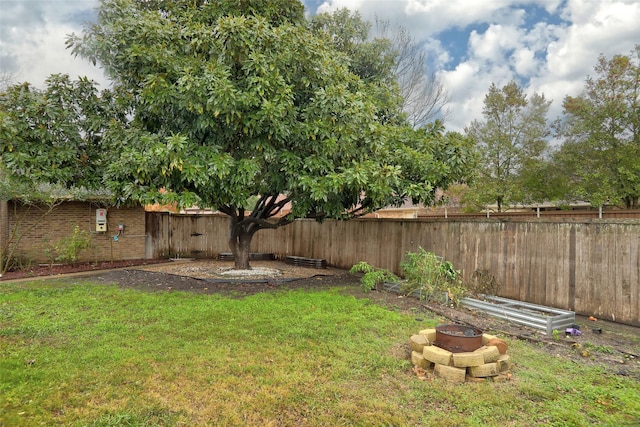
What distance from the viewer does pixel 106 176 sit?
6574 mm

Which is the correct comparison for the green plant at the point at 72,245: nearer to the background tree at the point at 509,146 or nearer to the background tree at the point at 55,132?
the background tree at the point at 55,132

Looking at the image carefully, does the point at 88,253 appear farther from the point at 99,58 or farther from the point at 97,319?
the point at 97,319

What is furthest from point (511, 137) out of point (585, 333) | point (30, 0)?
point (30, 0)

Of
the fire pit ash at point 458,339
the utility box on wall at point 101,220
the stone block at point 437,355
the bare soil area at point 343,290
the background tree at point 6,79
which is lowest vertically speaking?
the bare soil area at point 343,290

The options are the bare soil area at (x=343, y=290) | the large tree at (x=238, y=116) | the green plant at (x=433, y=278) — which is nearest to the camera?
the bare soil area at (x=343, y=290)

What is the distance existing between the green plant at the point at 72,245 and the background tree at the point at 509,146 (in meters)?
13.5

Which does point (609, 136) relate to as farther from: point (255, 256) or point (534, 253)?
point (255, 256)

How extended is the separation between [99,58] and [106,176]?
236 cm

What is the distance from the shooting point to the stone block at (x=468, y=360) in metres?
3.31

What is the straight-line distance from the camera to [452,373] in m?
3.30

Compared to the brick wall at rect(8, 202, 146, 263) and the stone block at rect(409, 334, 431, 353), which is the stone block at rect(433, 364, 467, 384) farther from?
the brick wall at rect(8, 202, 146, 263)

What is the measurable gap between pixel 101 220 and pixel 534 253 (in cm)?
1115

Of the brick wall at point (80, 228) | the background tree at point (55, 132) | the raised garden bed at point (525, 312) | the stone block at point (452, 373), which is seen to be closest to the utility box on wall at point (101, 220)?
the brick wall at point (80, 228)

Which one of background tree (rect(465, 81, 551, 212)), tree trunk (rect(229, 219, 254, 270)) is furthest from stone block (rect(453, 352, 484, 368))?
background tree (rect(465, 81, 551, 212))
